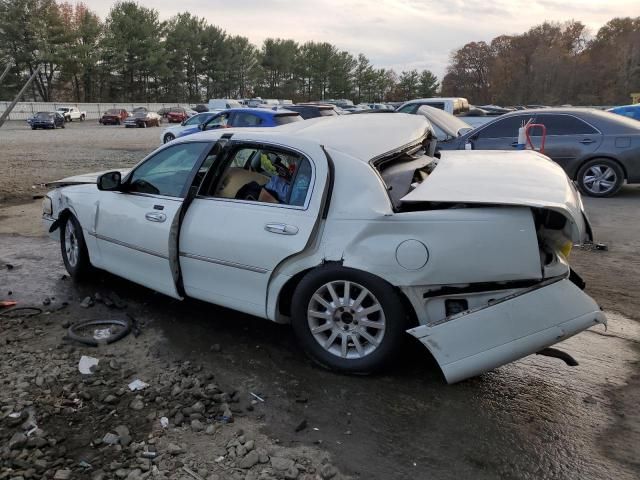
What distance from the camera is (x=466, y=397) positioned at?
10.9 feet

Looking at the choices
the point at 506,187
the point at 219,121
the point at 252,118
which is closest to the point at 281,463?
the point at 506,187

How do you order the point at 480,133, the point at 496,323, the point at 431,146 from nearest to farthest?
the point at 496,323 → the point at 431,146 → the point at 480,133

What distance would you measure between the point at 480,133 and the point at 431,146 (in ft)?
18.9

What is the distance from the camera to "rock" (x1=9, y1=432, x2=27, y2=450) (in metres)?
2.79

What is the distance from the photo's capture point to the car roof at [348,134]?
369 centimetres

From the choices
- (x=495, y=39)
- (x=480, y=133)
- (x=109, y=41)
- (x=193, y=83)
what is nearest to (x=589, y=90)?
(x=495, y=39)

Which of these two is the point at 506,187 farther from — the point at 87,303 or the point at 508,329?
the point at 87,303

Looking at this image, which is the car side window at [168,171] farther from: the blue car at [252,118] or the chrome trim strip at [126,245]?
the blue car at [252,118]

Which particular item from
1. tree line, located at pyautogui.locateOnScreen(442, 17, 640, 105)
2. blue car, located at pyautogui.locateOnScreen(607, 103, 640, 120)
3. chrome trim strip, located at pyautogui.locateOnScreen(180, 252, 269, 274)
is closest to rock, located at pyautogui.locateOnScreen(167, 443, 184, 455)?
→ chrome trim strip, located at pyautogui.locateOnScreen(180, 252, 269, 274)

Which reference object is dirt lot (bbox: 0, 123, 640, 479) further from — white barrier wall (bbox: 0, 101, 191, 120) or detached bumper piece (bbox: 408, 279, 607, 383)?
white barrier wall (bbox: 0, 101, 191, 120)

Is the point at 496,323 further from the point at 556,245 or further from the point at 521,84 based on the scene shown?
the point at 521,84

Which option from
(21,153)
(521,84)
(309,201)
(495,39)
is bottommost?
(21,153)

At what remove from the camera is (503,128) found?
10305mm

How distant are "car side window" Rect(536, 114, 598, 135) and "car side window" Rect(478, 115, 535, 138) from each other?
37cm
